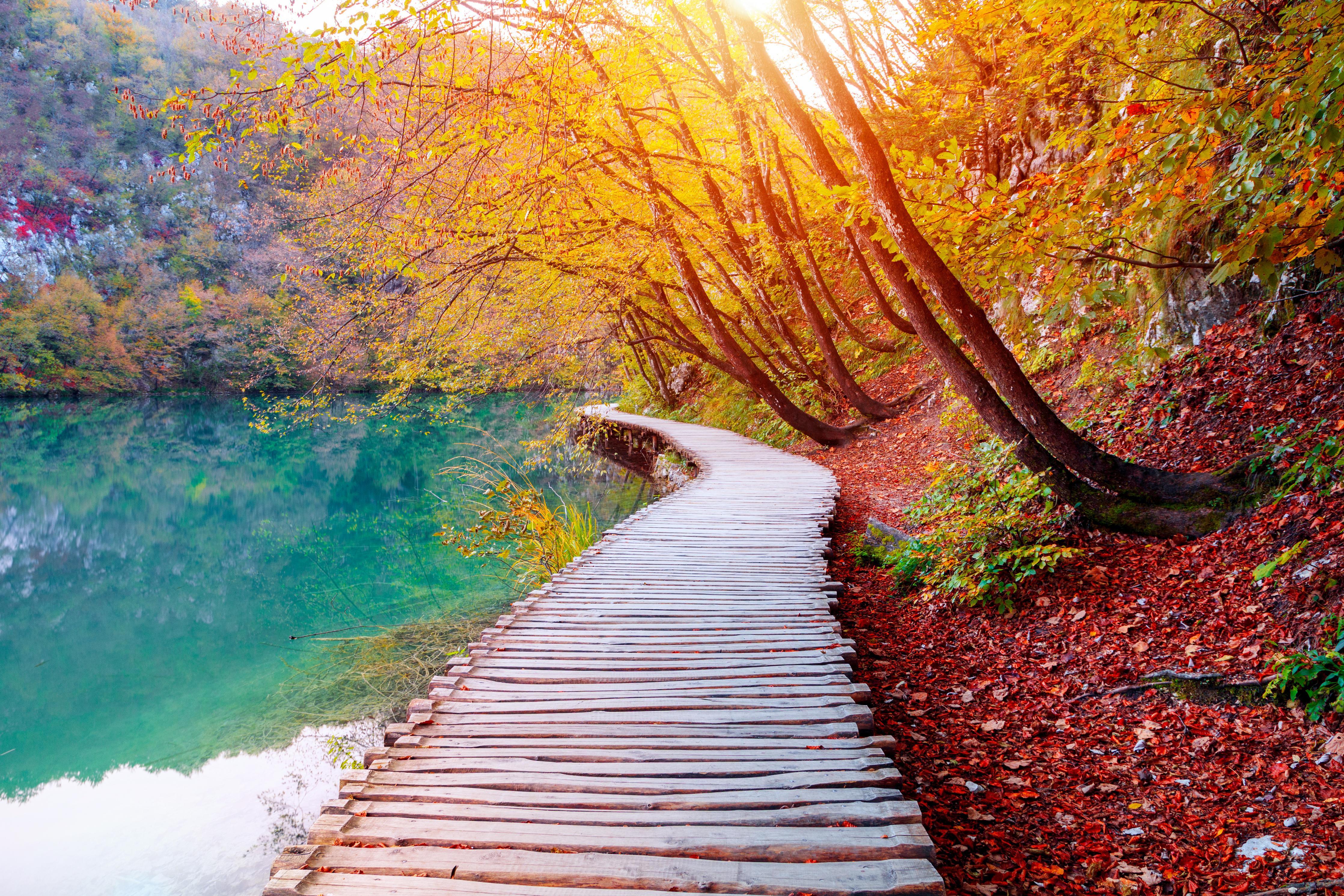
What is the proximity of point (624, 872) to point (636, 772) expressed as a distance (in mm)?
580

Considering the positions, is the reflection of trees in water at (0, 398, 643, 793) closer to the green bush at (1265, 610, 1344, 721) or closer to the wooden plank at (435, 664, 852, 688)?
the wooden plank at (435, 664, 852, 688)

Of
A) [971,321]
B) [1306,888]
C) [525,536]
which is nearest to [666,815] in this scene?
[1306,888]

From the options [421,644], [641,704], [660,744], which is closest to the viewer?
[660,744]

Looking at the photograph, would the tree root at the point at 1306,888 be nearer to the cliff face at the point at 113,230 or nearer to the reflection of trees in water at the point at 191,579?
the reflection of trees in water at the point at 191,579

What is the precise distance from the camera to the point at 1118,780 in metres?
2.94

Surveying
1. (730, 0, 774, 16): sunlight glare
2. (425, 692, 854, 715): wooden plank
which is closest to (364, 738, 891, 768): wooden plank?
(425, 692, 854, 715): wooden plank

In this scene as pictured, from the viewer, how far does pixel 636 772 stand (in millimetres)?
2787

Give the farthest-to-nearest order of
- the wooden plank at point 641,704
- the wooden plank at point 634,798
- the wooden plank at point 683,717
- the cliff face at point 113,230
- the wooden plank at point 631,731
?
1. the cliff face at point 113,230
2. the wooden plank at point 641,704
3. the wooden plank at point 683,717
4. the wooden plank at point 631,731
5. the wooden plank at point 634,798

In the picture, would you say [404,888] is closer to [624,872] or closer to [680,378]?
[624,872]

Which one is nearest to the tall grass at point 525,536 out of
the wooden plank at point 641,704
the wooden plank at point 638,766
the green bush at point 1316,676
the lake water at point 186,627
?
the lake water at point 186,627

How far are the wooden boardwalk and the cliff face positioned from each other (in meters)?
35.7

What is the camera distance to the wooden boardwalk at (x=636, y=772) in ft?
7.25

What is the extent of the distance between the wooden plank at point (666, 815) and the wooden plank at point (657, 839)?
0.02 metres

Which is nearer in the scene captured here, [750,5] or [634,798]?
[634,798]
